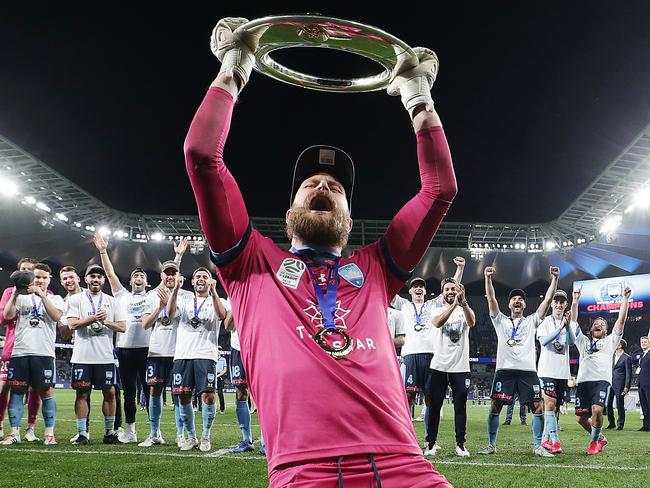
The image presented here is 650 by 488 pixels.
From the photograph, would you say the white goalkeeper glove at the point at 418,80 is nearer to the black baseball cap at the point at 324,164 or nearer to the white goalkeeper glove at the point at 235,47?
the black baseball cap at the point at 324,164

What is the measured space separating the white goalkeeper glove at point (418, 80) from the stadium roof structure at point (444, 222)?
21.0 m

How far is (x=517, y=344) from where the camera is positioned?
9273 millimetres

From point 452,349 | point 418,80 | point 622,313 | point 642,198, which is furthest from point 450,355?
point 642,198

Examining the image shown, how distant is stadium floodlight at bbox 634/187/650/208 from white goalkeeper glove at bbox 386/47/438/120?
88.9 ft

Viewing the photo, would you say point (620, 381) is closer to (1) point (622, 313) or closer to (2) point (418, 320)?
(1) point (622, 313)

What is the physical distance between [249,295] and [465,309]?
23.3 feet

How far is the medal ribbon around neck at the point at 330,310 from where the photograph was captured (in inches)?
78.0

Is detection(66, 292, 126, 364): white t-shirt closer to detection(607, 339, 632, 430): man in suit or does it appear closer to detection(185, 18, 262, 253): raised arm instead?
detection(185, 18, 262, 253): raised arm

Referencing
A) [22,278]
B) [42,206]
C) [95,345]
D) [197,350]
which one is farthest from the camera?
[42,206]

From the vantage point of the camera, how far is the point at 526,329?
9.39 m

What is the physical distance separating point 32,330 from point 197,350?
2527mm

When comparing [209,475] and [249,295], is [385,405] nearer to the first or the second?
[249,295]

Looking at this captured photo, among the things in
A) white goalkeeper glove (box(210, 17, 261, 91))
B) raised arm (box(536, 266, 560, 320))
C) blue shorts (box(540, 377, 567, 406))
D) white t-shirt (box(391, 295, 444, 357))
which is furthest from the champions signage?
white goalkeeper glove (box(210, 17, 261, 91))

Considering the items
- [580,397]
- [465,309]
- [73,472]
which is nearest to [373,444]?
[73,472]
